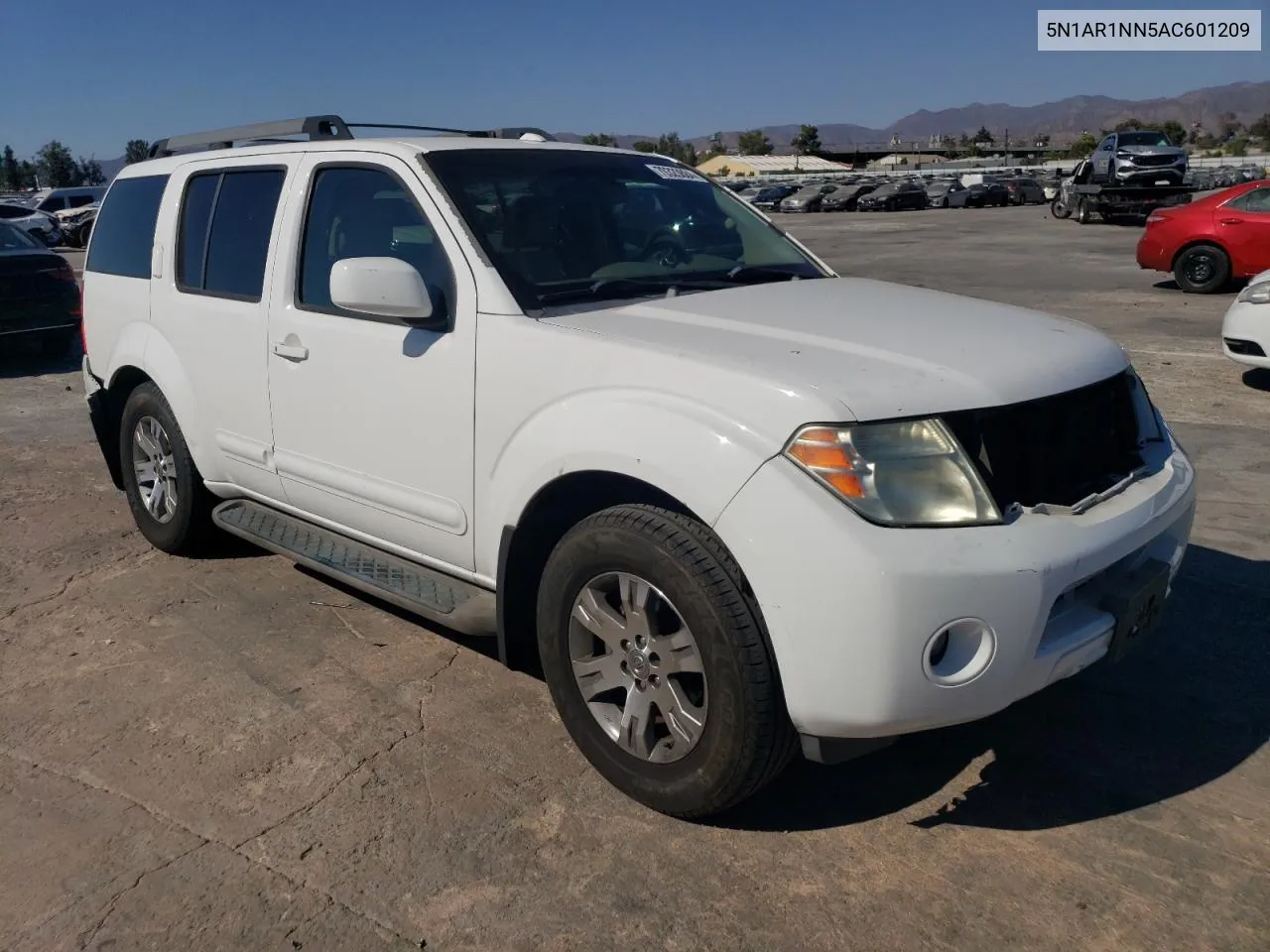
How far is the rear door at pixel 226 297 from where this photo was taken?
432 centimetres

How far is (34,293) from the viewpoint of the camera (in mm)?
11250

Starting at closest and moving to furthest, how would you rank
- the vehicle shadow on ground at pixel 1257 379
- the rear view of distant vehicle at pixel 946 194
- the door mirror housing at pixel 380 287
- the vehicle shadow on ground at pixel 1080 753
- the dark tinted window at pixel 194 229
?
the vehicle shadow on ground at pixel 1080 753 → the door mirror housing at pixel 380 287 → the dark tinted window at pixel 194 229 → the vehicle shadow on ground at pixel 1257 379 → the rear view of distant vehicle at pixel 946 194

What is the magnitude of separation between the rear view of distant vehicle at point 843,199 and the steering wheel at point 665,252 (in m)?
49.3

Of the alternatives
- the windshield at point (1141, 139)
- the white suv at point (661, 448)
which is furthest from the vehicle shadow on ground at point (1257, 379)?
the windshield at point (1141, 139)

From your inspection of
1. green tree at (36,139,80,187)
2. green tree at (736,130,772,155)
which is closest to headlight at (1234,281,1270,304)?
green tree at (36,139,80,187)

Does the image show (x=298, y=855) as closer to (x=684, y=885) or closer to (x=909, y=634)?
(x=684, y=885)

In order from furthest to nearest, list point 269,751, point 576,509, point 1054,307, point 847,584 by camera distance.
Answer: point 1054,307 < point 269,751 < point 576,509 < point 847,584

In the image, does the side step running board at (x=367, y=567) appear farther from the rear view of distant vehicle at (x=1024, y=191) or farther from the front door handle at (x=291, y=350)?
the rear view of distant vehicle at (x=1024, y=191)

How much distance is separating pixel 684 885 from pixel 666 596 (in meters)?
0.73

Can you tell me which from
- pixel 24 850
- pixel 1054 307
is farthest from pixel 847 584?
pixel 1054 307

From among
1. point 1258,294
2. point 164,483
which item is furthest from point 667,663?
point 1258,294

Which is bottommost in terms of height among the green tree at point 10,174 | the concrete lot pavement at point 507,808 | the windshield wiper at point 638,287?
the concrete lot pavement at point 507,808

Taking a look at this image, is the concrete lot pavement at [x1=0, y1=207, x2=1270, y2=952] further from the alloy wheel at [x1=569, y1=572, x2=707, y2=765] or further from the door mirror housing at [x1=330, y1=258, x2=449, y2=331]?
the door mirror housing at [x1=330, y1=258, x2=449, y2=331]

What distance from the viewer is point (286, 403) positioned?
4172mm
